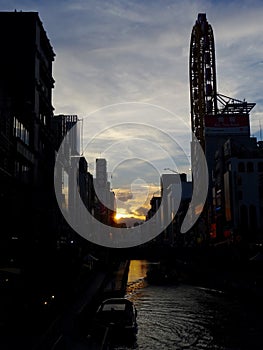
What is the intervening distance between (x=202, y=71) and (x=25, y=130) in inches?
4069

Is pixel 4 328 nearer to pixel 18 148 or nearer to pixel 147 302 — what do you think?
pixel 18 148

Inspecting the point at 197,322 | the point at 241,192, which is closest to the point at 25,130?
the point at 197,322

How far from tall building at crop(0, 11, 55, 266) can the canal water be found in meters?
17.1

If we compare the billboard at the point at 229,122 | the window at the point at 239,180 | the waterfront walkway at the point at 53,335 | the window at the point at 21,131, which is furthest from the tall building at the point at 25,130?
the billboard at the point at 229,122

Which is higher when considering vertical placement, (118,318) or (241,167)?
(241,167)

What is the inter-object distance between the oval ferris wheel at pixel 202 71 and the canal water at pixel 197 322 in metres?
90.1

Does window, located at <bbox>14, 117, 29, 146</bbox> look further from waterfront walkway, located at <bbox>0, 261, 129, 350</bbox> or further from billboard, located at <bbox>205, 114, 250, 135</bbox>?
billboard, located at <bbox>205, 114, 250, 135</bbox>

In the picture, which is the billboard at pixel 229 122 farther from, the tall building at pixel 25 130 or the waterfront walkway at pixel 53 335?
the waterfront walkway at pixel 53 335

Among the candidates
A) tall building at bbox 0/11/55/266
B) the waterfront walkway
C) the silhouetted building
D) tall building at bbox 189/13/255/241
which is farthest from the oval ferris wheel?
the waterfront walkway

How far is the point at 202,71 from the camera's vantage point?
154 m

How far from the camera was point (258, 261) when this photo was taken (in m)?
78.4

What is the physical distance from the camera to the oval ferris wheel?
152500mm

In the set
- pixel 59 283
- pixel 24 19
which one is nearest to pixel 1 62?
pixel 24 19

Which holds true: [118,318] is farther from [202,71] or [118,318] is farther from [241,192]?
[202,71]
